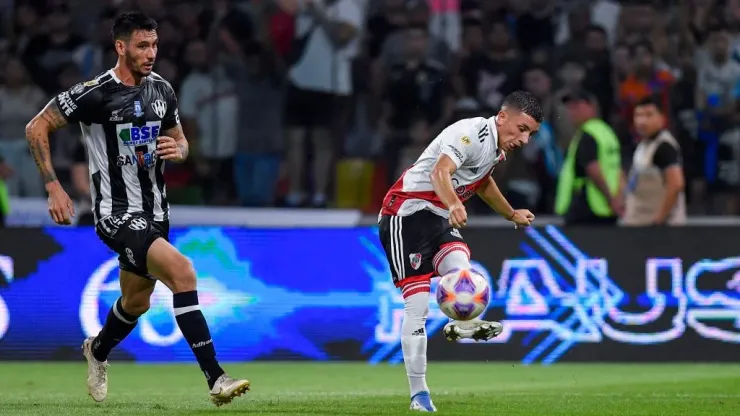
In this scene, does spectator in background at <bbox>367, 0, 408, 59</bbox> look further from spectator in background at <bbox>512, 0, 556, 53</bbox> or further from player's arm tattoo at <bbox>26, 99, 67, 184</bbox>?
player's arm tattoo at <bbox>26, 99, 67, 184</bbox>

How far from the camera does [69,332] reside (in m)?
13.3

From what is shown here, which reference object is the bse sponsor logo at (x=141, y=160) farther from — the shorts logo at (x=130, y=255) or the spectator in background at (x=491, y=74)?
the spectator in background at (x=491, y=74)

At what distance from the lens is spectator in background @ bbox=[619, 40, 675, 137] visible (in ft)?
53.5

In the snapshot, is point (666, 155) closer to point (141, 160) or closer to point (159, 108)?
point (159, 108)

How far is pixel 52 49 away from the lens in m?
17.1

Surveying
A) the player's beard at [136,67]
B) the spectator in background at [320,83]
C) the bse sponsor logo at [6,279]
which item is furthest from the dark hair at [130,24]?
the spectator in background at [320,83]

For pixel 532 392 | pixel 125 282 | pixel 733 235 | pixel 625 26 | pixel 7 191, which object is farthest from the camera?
pixel 625 26

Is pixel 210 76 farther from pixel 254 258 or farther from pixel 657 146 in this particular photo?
pixel 657 146

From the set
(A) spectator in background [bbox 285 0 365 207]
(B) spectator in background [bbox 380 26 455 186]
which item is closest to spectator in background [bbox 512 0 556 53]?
(B) spectator in background [bbox 380 26 455 186]

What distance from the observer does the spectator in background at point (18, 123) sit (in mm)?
15734

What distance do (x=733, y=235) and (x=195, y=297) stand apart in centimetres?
656

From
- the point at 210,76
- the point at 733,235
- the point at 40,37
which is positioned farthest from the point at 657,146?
the point at 40,37

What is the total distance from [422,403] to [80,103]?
292 cm

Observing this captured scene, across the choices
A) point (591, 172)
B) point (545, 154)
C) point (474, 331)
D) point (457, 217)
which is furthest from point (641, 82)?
point (457, 217)
